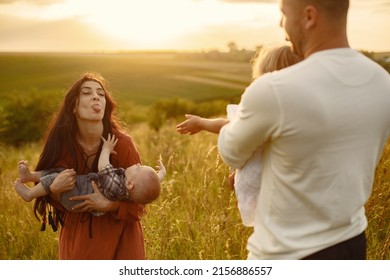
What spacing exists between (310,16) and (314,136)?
33 cm

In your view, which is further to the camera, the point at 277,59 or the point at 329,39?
the point at 277,59

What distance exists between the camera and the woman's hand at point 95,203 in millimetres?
2176

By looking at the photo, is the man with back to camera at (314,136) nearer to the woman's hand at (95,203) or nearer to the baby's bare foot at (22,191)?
the woman's hand at (95,203)

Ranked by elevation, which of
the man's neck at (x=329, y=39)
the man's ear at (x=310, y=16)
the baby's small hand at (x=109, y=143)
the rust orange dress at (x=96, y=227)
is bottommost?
the rust orange dress at (x=96, y=227)

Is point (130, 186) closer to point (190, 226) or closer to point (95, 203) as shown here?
point (95, 203)

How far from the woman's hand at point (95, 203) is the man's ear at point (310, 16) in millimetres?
1049

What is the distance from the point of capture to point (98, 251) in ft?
7.57

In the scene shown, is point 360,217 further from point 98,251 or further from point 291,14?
point 98,251

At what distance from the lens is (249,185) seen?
173 centimetres

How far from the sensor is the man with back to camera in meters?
1.45

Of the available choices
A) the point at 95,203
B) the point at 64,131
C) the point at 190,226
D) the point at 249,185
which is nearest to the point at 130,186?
the point at 95,203

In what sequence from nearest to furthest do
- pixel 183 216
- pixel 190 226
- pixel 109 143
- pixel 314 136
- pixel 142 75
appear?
1. pixel 314 136
2. pixel 109 143
3. pixel 190 226
4. pixel 183 216
5. pixel 142 75

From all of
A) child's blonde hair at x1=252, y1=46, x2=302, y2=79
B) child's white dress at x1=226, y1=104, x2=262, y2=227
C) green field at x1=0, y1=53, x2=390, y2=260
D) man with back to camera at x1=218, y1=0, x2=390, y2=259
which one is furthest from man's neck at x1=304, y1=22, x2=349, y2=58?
green field at x1=0, y1=53, x2=390, y2=260

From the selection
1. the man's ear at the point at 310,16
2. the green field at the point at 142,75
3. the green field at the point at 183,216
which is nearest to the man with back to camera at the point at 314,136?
the man's ear at the point at 310,16
